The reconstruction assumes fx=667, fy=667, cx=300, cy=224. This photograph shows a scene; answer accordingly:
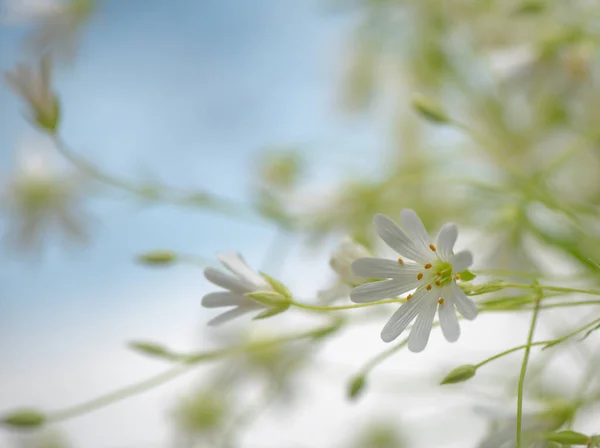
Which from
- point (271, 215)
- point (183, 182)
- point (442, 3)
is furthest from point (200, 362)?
point (442, 3)

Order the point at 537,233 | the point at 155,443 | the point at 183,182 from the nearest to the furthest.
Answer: the point at 537,233 < the point at 155,443 < the point at 183,182

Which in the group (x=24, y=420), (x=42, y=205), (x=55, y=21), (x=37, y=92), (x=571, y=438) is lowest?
(x=571, y=438)

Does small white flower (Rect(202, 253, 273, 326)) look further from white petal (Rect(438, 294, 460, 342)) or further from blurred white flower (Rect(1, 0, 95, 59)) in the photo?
blurred white flower (Rect(1, 0, 95, 59))

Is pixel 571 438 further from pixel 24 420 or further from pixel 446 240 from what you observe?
pixel 24 420

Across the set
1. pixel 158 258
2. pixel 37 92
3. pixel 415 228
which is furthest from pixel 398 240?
pixel 37 92

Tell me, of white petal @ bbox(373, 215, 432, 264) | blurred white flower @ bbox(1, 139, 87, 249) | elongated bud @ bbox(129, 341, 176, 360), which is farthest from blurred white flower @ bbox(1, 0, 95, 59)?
white petal @ bbox(373, 215, 432, 264)

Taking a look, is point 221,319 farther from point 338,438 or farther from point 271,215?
point 338,438

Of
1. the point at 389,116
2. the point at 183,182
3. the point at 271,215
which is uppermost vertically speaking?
the point at 389,116
